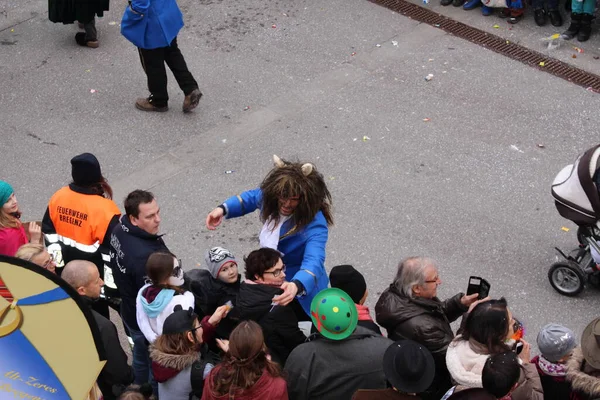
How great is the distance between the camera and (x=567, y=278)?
6055 mm

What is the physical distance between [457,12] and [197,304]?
19.9 feet

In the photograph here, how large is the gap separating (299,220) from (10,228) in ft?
5.94

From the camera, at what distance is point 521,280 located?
6281 millimetres

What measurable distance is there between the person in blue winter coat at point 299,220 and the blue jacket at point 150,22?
3.19m

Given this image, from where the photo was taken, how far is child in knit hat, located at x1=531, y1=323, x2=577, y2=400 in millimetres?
4102

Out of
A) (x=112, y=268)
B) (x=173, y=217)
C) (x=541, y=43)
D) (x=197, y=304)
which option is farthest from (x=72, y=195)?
(x=541, y=43)

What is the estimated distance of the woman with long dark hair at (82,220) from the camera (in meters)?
5.17

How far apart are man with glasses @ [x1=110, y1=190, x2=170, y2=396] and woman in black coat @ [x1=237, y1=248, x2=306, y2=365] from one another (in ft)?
2.35

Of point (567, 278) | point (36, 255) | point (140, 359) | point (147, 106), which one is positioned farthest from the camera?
point (147, 106)

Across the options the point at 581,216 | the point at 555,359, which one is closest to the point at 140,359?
the point at 555,359

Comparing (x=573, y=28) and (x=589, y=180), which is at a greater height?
(x=589, y=180)

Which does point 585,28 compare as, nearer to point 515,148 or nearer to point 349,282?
point 515,148

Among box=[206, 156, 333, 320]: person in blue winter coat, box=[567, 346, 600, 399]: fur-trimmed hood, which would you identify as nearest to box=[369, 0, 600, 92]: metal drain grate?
box=[206, 156, 333, 320]: person in blue winter coat

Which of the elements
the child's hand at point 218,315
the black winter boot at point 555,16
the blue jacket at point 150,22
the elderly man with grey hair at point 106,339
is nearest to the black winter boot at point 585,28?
the black winter boot at point 555,16
